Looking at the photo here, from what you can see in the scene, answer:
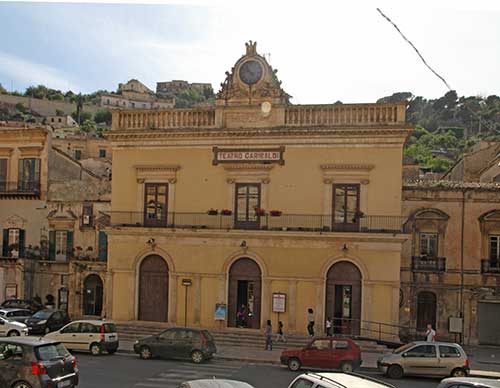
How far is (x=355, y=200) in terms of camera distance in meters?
30.3

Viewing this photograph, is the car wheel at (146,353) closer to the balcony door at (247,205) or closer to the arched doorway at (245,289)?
the arched doorway at (245,289)

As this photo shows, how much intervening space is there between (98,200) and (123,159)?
6.52 meters

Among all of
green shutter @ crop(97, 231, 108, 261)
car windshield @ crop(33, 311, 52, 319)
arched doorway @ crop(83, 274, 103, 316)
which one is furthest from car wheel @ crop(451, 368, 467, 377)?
green shutter @ crop(97, 231, 108, 261)

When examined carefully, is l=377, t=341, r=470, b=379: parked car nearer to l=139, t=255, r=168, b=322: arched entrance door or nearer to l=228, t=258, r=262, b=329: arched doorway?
l=228, t=258, r=262, b=329: arched doorway

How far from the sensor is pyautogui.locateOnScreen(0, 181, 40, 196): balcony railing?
132 ft

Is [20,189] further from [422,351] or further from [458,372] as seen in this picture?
[458,372]

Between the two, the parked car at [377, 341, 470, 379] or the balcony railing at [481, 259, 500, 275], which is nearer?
the parked car at [377, 341, 470, 379]

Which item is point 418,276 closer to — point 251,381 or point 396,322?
point 396,322

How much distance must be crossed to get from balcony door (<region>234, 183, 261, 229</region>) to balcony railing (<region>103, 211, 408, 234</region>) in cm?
5

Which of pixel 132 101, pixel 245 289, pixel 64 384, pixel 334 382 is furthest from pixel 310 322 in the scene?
pixel 132 101

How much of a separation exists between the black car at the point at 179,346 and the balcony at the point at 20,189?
17.9 metres

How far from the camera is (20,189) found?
132ft

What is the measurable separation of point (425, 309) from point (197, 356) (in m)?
14.2

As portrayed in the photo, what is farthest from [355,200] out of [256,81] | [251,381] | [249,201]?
[251,381]
